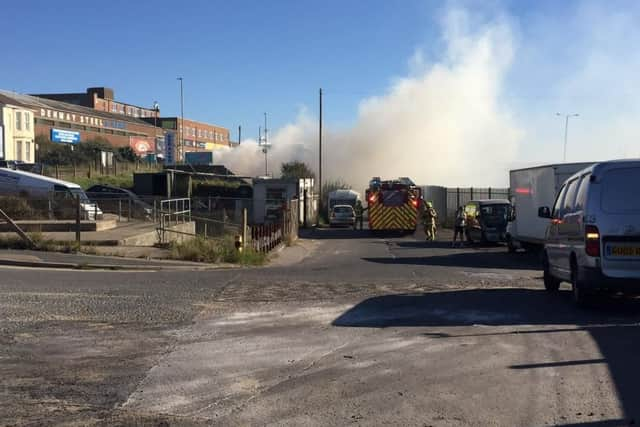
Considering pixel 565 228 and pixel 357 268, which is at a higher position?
pixel 565 228

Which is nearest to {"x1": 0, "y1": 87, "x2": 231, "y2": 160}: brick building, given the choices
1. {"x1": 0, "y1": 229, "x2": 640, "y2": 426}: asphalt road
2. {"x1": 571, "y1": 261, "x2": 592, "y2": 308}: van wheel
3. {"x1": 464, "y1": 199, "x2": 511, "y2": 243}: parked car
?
{"x1": 464, "y1": 199, "x2": 511, "y2": 243}: parked car

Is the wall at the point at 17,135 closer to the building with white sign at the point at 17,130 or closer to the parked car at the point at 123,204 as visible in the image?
the building with white sign at the point at 17,130

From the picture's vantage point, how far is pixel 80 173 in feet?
193

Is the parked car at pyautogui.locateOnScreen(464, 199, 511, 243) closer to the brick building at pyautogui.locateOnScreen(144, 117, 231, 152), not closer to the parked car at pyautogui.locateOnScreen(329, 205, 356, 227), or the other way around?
the parked car at pyautogui.locateOnScreen(329, 205, 356, 227)

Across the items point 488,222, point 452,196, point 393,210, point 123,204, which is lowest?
point 488,222

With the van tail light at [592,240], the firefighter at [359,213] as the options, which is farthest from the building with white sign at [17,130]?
the van tail light at [592,240]

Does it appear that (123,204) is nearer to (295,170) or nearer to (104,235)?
(104,235)

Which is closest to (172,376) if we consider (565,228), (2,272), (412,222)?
(565,228)

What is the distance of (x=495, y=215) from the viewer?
28516mm

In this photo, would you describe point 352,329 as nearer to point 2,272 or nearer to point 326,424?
point 326,424

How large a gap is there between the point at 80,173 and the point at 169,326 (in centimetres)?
5284

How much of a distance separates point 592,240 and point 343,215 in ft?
119

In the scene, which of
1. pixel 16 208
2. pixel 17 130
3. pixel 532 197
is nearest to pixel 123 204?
pixel 16 208

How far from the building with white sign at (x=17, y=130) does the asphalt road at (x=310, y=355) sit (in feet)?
173
